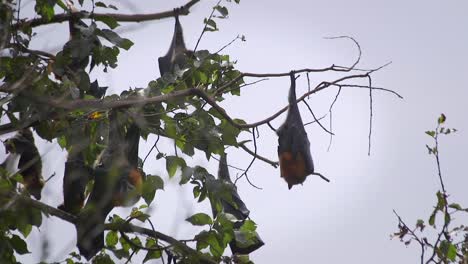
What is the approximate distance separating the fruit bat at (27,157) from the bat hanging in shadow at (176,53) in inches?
73.8

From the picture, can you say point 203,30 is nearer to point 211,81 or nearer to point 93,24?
point 211,81

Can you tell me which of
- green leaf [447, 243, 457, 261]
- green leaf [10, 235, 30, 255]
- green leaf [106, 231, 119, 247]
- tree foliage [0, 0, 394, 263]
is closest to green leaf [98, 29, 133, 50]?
tree foliage [0, 0, 394, 263]

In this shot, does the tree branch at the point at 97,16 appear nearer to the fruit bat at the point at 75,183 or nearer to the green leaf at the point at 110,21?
the green leaf at the point at 110,21

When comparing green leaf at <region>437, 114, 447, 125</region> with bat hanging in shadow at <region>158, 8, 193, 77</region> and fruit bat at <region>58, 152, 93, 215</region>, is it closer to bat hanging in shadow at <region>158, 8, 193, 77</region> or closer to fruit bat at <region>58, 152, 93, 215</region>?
fruit bat at <region>58, 152, 93, 215</region>

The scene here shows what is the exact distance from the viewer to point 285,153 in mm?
7184

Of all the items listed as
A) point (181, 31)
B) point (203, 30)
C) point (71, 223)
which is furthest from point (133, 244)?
point (181, 31)

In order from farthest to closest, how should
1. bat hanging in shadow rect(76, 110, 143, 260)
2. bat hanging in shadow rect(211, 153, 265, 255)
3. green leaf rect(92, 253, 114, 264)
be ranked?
bat hanging in shadow rect(211, 153, 265, 255) < green leaf rect(92, 253, 114, 264) < bat hanging in shadow rect(76, 110, 143, 260)

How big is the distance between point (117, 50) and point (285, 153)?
1.77 metres

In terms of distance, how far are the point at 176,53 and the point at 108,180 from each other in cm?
303

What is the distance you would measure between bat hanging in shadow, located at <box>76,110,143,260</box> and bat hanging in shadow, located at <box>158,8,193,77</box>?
1.82m

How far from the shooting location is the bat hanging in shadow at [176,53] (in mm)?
8273

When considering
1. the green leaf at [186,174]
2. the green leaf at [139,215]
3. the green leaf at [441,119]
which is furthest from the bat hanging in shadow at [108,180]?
the green leaf at [441,119]

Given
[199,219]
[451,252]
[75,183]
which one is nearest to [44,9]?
[75,183]

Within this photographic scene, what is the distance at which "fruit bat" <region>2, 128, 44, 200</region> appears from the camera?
6.48 metres
